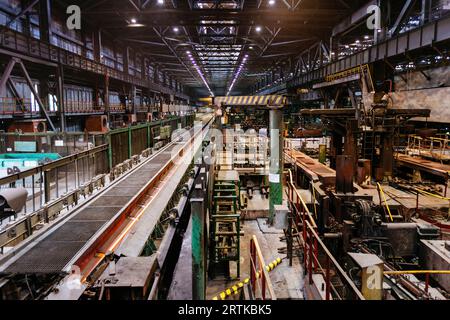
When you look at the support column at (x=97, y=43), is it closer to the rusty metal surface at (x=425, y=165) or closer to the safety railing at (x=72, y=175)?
the safety railing at (x=72, y=175)

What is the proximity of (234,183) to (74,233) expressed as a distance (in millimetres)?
5184

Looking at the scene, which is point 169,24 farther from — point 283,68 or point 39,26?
point 283,68

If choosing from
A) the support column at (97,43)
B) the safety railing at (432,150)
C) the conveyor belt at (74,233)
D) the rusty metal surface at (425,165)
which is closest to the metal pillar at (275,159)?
the conveyor belt at (74,233)

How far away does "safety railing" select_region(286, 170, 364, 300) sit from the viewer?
472 centimetres

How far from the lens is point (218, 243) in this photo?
7500mm

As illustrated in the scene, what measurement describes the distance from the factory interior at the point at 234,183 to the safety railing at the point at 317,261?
58 mm

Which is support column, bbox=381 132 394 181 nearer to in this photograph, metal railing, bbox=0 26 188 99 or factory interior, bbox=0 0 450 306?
factory interior, bbox=0 0 450 306

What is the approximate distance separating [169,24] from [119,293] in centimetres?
2497

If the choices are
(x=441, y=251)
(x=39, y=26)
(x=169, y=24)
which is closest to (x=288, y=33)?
(x=169, y=24)

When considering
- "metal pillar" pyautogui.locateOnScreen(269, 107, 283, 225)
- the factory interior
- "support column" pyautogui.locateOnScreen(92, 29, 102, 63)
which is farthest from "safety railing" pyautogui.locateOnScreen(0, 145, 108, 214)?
"support column" pyautogui.locateOnScreen(92, 29, 102, 63)

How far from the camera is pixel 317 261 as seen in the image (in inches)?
234

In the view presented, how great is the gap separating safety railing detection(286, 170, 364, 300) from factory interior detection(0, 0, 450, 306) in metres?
0.06

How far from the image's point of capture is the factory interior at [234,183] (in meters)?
5.39

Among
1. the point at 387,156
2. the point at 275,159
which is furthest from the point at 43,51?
the point at 387,156
